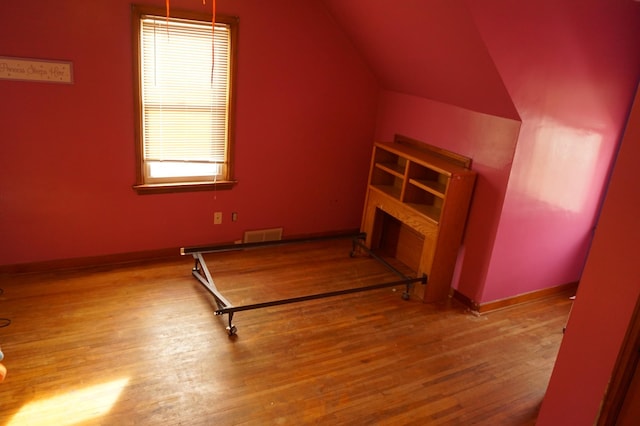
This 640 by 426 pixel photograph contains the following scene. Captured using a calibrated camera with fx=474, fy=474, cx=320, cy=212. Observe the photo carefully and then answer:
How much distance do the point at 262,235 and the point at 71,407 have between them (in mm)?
2476

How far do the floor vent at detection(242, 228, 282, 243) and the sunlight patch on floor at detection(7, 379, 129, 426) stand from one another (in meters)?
2.13

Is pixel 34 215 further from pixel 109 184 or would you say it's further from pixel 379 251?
pixel 379 251

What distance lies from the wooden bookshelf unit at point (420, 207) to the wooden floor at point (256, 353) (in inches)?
16.2

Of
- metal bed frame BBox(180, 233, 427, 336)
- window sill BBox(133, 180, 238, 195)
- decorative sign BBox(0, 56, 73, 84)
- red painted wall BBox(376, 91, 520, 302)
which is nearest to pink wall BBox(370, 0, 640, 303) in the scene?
red painted wall BBox(376, 91, 520, 302)

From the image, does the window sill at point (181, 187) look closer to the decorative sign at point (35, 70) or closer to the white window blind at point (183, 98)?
the white window blind at point (183, 98)

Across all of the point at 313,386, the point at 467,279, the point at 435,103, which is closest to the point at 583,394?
the point at 313,386

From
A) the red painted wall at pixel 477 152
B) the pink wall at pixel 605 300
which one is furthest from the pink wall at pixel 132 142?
the pink wall at pixel 605 300

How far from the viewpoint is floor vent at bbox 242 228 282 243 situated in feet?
15.6

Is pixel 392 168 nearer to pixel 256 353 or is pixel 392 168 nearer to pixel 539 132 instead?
pixel 539 132

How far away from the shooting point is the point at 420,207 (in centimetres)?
420

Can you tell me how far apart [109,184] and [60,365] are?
62.8 inches

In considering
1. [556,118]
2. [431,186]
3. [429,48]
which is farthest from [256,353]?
[556,118]

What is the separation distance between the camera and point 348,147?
195 inches

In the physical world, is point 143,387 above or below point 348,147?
below
